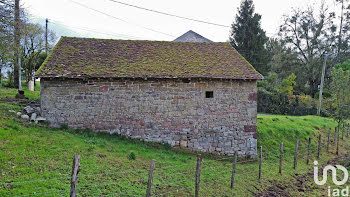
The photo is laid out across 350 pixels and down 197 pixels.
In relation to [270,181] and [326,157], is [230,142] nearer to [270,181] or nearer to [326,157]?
[270,181]

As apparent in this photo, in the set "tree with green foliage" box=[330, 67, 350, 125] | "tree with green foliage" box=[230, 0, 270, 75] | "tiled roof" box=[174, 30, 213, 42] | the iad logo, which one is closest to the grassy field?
the iad logo

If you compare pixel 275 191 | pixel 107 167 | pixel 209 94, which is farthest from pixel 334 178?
→ pixel 107 167

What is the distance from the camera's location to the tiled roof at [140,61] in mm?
11734

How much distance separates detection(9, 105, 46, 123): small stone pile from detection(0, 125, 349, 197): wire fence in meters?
5.15

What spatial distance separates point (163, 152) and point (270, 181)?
4.57 m

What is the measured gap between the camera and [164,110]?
40.1 feet

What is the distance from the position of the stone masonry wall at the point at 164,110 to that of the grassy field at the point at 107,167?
580mm

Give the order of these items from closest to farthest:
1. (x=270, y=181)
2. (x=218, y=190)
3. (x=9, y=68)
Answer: (x=218, y=190) → (x=270, y=181) → (x=9, y=68)

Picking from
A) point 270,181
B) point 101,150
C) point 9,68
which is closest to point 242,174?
point 270,181

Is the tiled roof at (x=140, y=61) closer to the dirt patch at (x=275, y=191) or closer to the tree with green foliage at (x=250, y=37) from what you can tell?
the dirt patch at (x=275, y=191)

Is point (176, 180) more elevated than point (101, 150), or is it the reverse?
point (101, 150)

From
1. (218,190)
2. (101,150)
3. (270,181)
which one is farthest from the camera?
(270,181)

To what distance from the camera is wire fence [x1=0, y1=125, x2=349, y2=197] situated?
6.21 metres

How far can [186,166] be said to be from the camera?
10.0m
